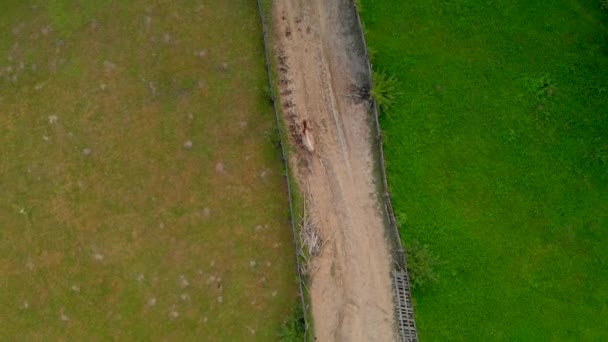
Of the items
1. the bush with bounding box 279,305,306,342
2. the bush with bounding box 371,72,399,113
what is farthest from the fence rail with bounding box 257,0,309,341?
the bush with bounding box 371,72,399,113

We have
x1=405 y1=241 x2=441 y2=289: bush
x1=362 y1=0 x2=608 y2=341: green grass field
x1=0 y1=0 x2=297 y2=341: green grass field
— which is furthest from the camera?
x1=0 y1=0 x2=297 y2=341: green grass field

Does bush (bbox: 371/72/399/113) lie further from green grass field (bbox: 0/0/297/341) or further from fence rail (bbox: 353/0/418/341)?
green grass field (bbox: 0/0/297/341)

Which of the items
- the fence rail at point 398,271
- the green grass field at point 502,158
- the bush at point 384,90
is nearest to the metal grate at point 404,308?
the fence rail at point 398,271

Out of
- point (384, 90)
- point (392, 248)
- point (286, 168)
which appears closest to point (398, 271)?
point (392, 248)

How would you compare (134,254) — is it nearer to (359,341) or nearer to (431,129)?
(359,341)

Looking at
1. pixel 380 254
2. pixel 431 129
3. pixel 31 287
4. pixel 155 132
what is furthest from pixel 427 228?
pixel 31 287

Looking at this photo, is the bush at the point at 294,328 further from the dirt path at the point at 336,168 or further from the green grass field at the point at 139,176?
the dirt path at the point at 336,168

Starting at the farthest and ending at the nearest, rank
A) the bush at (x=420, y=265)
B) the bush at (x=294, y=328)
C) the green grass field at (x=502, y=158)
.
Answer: the green grass field at (x=502, y=158), the bush at (x=294, y=328), the bush at (x=420, y=265)
